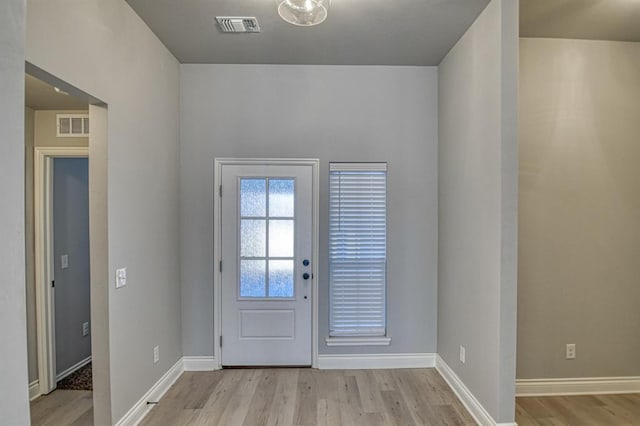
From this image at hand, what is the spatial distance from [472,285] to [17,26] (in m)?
2.85

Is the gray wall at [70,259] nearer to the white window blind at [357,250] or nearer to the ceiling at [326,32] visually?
the ceiling at [326,32]

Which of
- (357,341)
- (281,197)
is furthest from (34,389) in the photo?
(357,341)

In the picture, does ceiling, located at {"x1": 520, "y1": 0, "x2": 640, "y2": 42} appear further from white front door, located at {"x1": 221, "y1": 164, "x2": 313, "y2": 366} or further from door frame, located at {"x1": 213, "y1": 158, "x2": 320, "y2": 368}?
white front door, located at {"x1": 221, "y1": 164, "x2": 313, "y2": 366}

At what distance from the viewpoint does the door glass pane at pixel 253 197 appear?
3295 mm

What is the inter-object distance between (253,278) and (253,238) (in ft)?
1.32

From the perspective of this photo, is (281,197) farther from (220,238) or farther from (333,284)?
(333,284)

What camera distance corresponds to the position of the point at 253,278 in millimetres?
3293

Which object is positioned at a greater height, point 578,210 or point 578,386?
point 578,210

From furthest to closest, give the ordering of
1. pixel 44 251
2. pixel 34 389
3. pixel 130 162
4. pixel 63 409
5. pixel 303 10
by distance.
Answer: pixel 44 251 → pixel 34 389 → pixel 63 409 → pixel 130 162 → pixel 303 10

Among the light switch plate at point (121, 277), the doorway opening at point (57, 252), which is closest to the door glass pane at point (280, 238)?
the light switch plate at point (121, 277)

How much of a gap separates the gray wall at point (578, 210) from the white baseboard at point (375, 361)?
2.77 ft

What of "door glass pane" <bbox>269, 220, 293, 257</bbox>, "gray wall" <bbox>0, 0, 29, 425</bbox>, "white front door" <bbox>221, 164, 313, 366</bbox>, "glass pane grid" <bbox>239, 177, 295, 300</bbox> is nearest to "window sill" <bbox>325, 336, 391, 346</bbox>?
"white front door" <bbox>221, 164, 313, 366</bbox>

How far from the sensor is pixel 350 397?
9.04 ft

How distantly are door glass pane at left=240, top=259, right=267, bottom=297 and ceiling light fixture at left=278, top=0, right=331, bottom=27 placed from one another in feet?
7.05
